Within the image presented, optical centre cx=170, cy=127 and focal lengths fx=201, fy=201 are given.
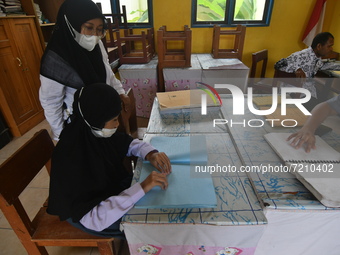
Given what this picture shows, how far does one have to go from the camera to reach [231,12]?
8.89 feet

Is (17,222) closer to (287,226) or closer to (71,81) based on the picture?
(71,81)

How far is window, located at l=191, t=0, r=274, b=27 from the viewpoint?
8.81 ft

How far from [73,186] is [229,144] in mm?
649

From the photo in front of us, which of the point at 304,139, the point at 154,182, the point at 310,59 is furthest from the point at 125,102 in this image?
the point at 310,59

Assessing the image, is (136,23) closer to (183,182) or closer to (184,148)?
(184,148)

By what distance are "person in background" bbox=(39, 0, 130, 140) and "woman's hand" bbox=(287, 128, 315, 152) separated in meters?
1.07

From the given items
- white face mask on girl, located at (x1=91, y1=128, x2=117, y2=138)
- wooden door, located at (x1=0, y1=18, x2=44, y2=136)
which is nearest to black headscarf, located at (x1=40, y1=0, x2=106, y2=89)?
white face mask on girl, located at (x1=91, y1=128, x2=117, y2=138)

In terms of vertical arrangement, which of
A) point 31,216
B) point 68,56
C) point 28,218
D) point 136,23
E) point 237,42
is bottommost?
point 31,216

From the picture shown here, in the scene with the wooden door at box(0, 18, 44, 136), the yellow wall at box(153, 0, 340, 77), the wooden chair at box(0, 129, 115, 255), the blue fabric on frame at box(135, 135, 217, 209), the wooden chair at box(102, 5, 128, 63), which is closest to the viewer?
the blue fabric on frame at box(135, 135, 217, 209)

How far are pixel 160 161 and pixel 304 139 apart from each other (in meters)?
0.59

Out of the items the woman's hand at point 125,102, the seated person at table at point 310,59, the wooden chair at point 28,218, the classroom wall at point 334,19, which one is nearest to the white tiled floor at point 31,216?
the wooden chair at point 28,218

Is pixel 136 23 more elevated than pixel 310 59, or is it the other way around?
pixel 136 23

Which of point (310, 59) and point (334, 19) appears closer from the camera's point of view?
point (310, 59)

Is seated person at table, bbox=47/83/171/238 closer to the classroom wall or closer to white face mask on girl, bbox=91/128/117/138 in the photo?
white face mask on girl, bbox=91/128/117/138
